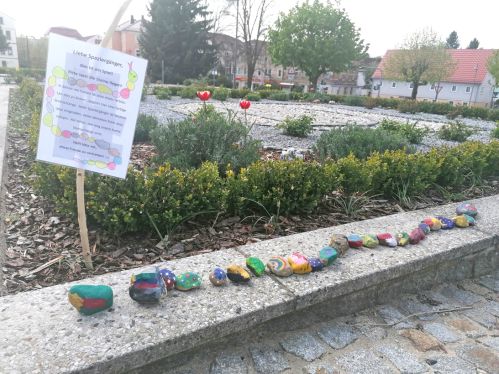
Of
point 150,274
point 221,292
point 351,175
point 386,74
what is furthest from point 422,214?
point 386,74

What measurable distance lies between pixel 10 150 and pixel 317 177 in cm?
397

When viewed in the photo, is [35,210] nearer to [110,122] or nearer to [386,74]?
[110,122]

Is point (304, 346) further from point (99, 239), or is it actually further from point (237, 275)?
point (99, 239)

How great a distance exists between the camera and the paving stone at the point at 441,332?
2119 mm

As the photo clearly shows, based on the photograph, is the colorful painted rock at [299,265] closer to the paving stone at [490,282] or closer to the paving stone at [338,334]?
the paving stone at [338,334]

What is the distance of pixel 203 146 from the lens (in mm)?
4125

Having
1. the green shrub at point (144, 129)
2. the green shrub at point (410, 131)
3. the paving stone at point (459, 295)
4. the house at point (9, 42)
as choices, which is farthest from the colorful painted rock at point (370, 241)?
the house at point (9, 42)

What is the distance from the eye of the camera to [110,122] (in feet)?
6.35

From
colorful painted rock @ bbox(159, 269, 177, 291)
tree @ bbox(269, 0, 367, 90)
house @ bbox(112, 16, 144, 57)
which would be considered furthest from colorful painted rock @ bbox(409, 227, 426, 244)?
house @ bbox(112, 16, 144, 57)

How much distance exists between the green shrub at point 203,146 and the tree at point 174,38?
99.3ft

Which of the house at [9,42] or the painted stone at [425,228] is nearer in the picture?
the painted stone at [425,228]

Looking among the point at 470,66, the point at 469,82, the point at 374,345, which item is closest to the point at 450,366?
the point at 374,345

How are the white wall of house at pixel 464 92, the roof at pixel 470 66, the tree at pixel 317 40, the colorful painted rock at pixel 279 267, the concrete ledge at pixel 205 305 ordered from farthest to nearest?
the white wall of house at pixel 464 92, the roof at pixel 470 66, the tree at pixel 317 40, the colorful painted rock at pixel 279 267, the concrete ledge at pixel 205 305

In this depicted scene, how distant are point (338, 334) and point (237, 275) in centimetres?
63
